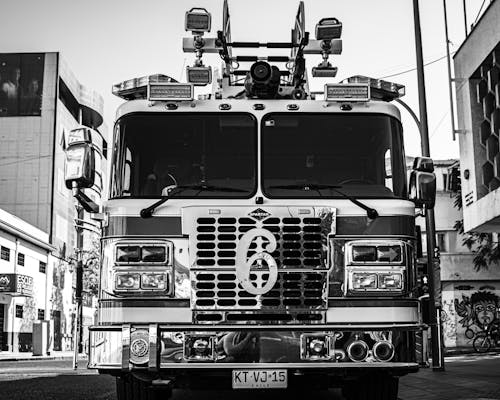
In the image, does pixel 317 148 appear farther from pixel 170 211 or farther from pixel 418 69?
pixel 418 69

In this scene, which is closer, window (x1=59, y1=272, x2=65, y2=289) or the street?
the street

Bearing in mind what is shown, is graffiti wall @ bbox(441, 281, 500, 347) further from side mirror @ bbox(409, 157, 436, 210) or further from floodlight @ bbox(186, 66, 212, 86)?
side mirror @ bbox(409, 157, 436, 210)

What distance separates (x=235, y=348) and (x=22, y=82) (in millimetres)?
56852

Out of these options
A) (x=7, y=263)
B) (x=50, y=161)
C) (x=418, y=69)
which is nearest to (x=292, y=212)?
(x=418, y=69)

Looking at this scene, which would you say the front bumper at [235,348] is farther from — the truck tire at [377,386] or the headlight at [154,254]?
the truck tire at [377,386]

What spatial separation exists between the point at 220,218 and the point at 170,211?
439 mm

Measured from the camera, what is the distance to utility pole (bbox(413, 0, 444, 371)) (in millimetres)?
14719

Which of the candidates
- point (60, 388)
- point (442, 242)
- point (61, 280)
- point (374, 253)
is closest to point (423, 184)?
point (374, 253)

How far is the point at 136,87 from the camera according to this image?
311 inches

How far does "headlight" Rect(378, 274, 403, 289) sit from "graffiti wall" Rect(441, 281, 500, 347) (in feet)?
93.3

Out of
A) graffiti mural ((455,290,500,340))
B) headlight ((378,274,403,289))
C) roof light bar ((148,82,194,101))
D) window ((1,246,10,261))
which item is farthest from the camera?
window ((1,246,10,261))

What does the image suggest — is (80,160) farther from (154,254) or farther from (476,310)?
(476,310)

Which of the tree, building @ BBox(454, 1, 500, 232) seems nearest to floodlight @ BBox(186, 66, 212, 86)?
building @ BBox(454, 1, 500, 232)

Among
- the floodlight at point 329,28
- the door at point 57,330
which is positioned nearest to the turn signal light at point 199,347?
the floodlight at point 329,28
